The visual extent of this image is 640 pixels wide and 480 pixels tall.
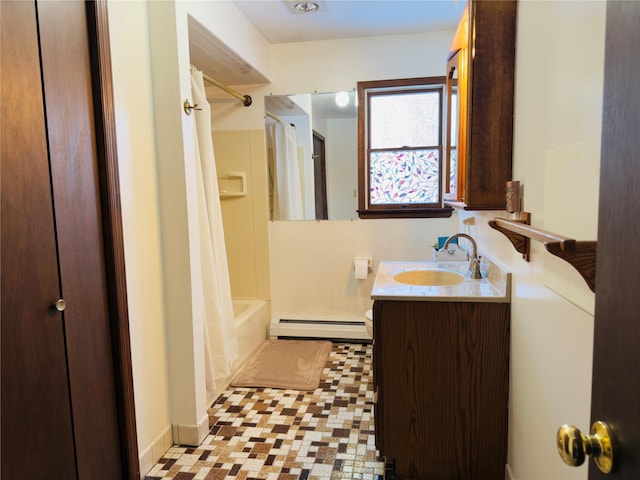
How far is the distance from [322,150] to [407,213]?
87 centimetres

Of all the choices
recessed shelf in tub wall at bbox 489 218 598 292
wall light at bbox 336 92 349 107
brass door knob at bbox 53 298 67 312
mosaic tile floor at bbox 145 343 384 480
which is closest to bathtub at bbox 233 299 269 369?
mosaic tile floor at bbox 145 343 384 480

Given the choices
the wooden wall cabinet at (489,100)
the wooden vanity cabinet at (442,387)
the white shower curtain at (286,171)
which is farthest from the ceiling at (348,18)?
the wooden vanity cabinet at (442,387)

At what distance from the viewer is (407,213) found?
11.2 feet

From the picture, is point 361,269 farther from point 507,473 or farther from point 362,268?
point 507,473

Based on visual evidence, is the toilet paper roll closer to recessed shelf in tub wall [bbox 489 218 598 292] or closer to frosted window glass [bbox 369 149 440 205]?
frosted window glass [bbox 369 149 440 205]

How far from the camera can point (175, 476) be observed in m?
1.89

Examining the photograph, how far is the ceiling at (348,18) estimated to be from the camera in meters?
2.69

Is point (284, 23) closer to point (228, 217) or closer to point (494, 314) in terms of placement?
point (228, 217)

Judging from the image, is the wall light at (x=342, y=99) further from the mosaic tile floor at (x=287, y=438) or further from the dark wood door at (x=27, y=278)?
the dark wood door at (x=27, y=278)

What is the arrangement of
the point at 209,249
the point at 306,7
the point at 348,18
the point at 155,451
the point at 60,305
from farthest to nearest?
the point at 348,18 < the point at 306,7 < the point at 209,249 < the point at 155,451 < the point at 60,305

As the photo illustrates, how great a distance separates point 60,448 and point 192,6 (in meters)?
2.04

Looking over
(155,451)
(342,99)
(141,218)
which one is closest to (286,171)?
(342,99)

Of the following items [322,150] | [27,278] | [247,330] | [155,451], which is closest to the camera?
[27,278]

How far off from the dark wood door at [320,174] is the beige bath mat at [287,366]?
43.3 inches
